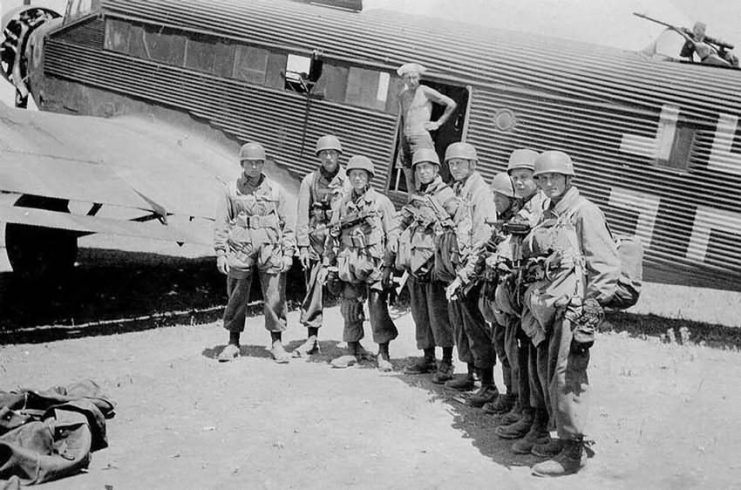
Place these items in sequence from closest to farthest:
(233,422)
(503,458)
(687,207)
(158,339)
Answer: (503,458), (233,422), (158,339), (687,207)

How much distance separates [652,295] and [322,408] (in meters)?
8.10

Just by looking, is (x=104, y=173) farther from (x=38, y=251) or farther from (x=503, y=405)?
(x=503, y=405)

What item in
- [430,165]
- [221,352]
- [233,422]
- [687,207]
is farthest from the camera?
[687,207]

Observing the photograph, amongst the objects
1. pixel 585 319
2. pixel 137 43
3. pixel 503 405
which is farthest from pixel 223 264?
pixel 137 43

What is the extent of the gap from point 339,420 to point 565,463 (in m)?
1.64

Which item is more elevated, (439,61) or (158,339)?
(439,61)

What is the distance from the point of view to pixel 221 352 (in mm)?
7246

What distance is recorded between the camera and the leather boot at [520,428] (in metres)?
5.32

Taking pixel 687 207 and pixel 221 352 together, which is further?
pixel 687 207

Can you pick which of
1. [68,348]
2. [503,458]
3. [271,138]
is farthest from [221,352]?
[271,138]

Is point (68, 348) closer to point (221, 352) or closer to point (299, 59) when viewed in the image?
point (221, 352)

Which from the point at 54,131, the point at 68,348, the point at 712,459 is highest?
the point at 54,131

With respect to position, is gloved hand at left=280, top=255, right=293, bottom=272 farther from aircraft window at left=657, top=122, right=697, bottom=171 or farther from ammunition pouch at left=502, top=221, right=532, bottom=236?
aircraft window at left=657, top=122, right=697, bottom=171

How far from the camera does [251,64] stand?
1048cm
